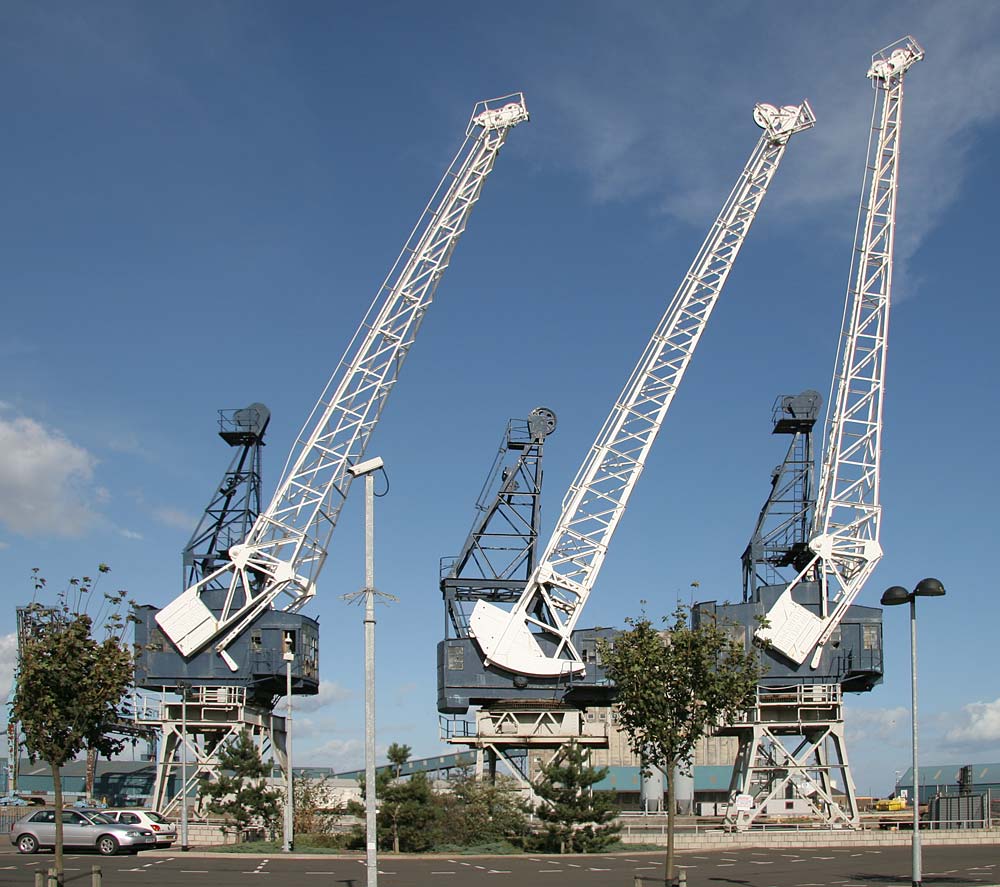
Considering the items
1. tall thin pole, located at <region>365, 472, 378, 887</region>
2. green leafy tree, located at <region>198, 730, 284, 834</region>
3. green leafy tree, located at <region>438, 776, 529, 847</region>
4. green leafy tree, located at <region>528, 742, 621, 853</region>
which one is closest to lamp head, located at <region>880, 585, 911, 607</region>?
tall thin pole, located at <region>365, 472, 378, 887</region>

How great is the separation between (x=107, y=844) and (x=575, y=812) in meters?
18.6

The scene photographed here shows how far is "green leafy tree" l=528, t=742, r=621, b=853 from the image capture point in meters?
48.2

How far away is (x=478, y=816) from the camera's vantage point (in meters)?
53.3

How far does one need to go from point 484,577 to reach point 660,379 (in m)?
17.6

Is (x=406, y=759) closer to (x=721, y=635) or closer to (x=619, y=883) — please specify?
(x=619, y=883)

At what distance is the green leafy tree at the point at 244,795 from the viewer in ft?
171

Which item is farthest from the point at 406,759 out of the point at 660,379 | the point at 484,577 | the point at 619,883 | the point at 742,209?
the point at 742,209

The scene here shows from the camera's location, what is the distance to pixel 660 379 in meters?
76.9

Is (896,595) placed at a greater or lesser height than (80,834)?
greater

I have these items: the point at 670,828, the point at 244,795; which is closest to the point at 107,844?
the point at 244,795

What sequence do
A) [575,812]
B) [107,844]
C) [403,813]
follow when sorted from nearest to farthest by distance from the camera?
[107,844] → [403,813] → [575,812]

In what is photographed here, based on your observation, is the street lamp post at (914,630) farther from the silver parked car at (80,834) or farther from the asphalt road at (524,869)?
the silver parked car at (80,834)

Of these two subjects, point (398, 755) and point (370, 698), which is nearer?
point (370, 698)

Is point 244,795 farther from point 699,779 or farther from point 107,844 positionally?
point 699,779
